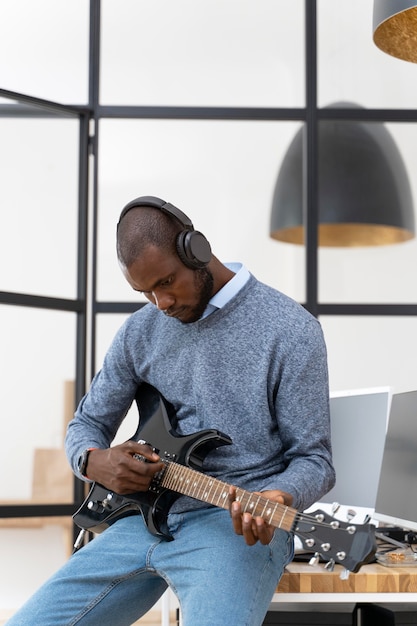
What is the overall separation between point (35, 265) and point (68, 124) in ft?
2.13

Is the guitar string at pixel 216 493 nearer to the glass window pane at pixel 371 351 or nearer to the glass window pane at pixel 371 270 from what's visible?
the glass window pane at pixel 371 351

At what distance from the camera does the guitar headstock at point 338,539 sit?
153cm

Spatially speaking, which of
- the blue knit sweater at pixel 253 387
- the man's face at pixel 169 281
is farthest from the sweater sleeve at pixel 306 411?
the man's face at pixel 169 281

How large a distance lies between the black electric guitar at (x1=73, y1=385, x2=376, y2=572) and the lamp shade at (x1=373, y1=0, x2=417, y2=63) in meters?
0.99

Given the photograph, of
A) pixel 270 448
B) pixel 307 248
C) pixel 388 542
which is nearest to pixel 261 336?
pixel 270 448

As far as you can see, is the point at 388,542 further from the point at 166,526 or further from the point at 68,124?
the point at 68,124

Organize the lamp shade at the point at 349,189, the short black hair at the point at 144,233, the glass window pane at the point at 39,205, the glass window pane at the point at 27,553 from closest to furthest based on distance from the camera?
the short black hair at the point at 144,233
the glass window pane at the point at 27,553
the glass window pane at the point at 39,205
the lamp shade at the point at 349,189

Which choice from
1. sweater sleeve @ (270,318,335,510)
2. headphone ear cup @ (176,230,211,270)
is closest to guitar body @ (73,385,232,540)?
sweater sleeve @ (270,318,335,510)

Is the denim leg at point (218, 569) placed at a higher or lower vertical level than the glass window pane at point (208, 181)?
lower

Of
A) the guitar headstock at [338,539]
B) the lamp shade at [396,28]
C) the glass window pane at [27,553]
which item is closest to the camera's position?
the guitar headstock at [338,539]

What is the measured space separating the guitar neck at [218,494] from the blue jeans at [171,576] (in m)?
0.06

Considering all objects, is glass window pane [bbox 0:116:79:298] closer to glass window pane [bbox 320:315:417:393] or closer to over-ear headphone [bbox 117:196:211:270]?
glass window pane [bbox 320:315:417:393]

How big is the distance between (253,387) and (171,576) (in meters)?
0.39

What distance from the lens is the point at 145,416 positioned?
209 cm
